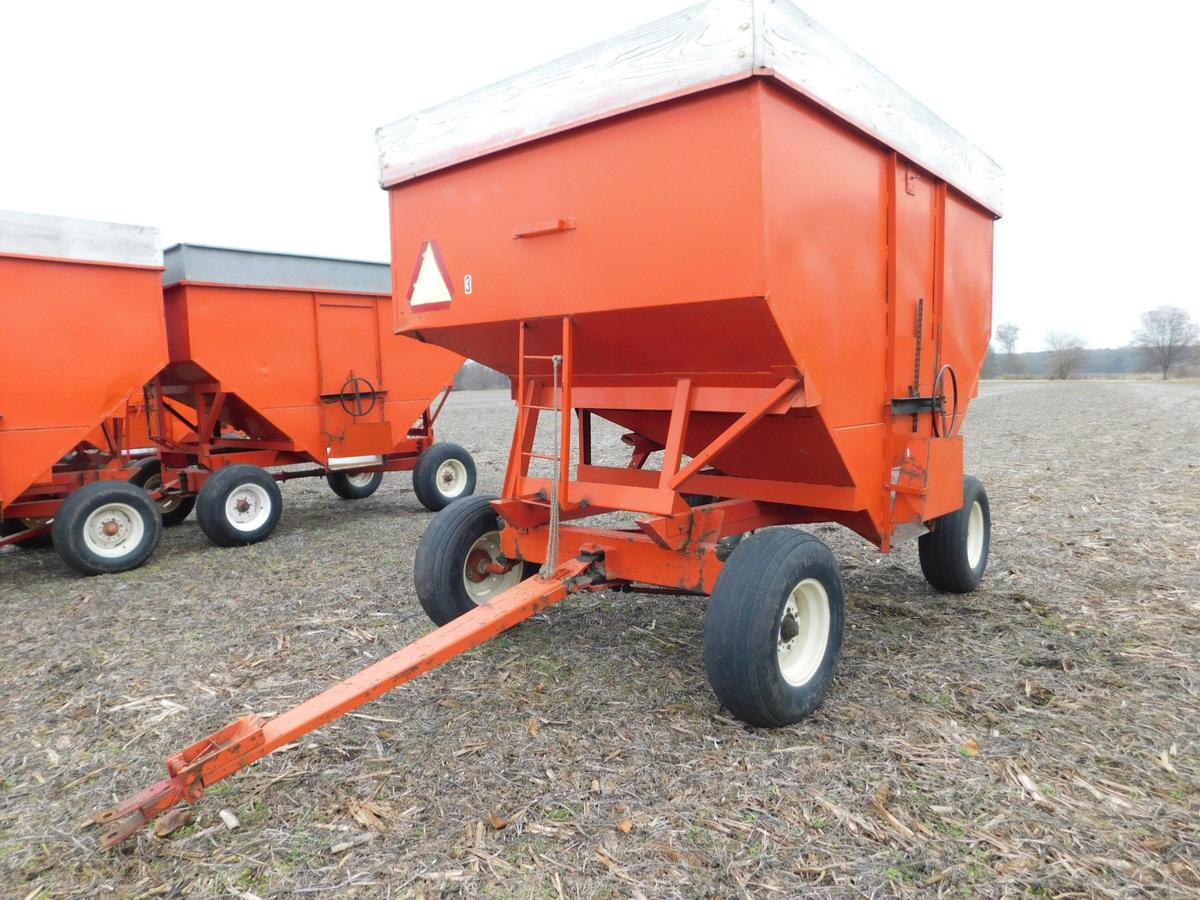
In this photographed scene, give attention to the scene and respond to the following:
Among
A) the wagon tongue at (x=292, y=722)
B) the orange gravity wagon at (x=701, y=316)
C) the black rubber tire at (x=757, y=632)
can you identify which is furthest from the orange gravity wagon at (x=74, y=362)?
the black rubber tire at (x=757, y=632)

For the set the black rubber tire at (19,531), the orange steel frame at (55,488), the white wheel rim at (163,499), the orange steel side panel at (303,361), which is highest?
the orange steel side panel at (303,361)

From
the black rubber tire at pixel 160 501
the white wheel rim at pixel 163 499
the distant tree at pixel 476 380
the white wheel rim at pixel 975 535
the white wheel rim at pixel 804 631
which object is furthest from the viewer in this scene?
the distant tree at pixel 476 380

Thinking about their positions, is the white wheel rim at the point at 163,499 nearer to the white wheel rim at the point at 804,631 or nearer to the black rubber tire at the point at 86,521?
the black rubber tire at the point at 86,521

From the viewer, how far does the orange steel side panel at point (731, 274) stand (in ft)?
10.00

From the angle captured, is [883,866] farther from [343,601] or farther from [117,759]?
[343,601]

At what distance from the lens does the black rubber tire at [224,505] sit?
6801mm

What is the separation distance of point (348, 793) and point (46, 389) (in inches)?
192

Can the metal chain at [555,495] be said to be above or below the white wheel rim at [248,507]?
above

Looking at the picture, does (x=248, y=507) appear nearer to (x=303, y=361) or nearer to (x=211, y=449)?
(x=211, y=449)

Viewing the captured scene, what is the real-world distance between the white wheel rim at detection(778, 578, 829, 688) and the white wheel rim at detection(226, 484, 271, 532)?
17.7 feet

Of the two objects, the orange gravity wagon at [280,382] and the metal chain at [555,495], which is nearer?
the metal chain at [555,495]

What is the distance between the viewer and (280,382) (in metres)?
7.49

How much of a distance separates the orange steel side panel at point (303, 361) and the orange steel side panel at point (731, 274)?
143 inches

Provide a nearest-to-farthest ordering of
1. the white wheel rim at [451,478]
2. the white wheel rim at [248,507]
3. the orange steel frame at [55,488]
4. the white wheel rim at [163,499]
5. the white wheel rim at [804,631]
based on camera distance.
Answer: the white wheel rim at [804,631] < the orange steel frame at [55,488] < the white wheel rim at [248,507] < the white wheel rim at [163,499] < the white wheel rim at [451,478]
